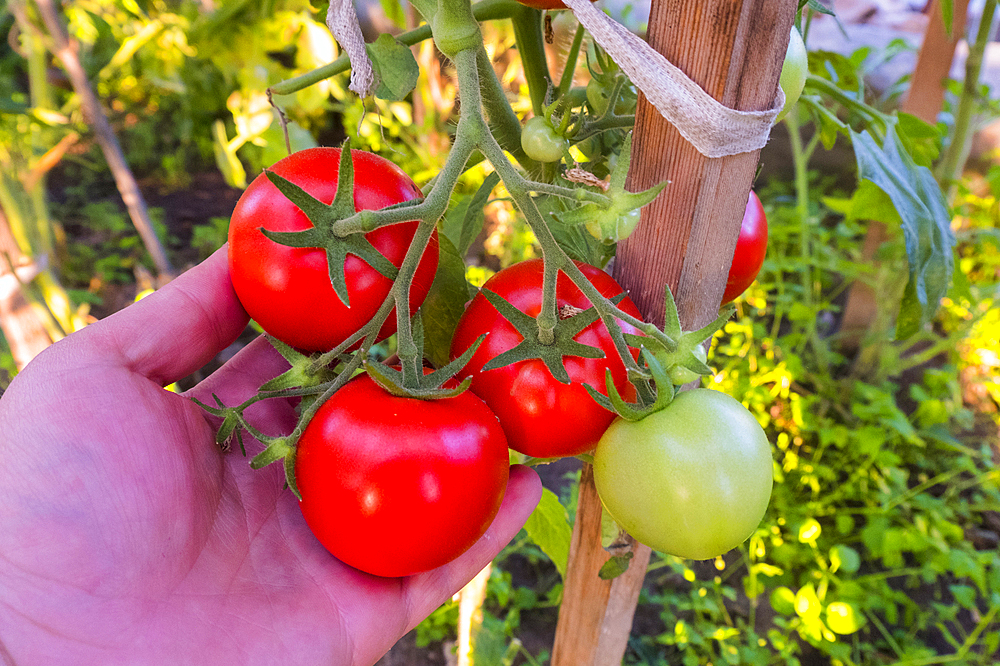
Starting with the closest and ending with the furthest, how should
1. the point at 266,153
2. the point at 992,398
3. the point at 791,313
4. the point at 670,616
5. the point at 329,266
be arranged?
the point at 329,266
the point at 266,153
the point at 670,616
the point at 791,313
the point at 992,398

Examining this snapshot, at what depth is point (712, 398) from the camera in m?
0.51

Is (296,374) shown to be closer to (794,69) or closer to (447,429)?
(447,429)

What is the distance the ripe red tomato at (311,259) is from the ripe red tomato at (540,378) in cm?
7

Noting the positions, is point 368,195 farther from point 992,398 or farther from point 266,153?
point 992,398

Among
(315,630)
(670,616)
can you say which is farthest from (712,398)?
(670,616)

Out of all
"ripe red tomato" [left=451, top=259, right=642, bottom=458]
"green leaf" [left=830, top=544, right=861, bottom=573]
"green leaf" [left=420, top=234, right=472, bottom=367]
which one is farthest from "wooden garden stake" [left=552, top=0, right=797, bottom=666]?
"green leaf" [left=830, top=544, right=861, bottom=573]

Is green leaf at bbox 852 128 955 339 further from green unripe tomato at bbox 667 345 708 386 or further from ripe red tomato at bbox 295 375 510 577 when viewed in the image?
ripe red tomato at bbox 295 375 510 577

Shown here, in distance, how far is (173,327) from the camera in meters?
0.70

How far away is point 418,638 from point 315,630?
0.95 meters

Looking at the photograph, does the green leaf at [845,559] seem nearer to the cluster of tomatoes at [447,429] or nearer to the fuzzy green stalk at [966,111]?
the fuzzy green stalk at [966,111]

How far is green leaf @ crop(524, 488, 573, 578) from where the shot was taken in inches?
31.4

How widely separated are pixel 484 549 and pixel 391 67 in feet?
1.51

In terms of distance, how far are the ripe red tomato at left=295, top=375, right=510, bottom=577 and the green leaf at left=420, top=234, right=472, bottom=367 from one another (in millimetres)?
118

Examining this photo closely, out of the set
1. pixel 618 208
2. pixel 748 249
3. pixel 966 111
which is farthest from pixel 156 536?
pixel 966 111
